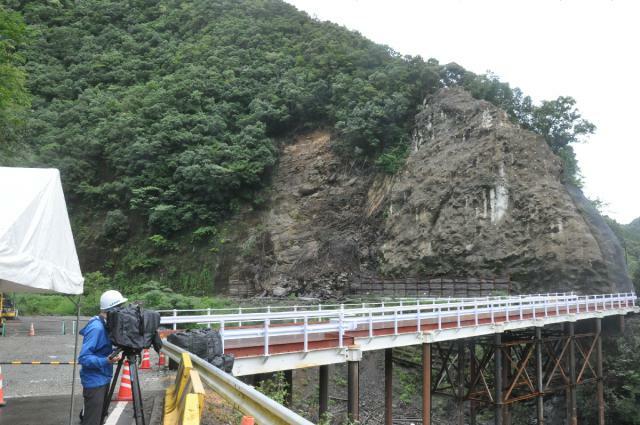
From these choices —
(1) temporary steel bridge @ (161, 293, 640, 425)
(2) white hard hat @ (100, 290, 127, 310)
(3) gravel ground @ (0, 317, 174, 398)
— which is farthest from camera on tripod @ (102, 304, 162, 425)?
(1) temporary steel bridge @ (161, 293, 640, 425)

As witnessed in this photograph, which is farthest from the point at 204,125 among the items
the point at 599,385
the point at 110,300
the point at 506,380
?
the point at 110,300

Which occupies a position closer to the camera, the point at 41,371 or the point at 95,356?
the point at 95,356

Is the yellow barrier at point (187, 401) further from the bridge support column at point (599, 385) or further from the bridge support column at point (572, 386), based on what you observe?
the bridge support column at point (599, 385)

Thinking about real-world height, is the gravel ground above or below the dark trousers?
below

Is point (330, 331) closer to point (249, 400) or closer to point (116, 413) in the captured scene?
point (116, 413)

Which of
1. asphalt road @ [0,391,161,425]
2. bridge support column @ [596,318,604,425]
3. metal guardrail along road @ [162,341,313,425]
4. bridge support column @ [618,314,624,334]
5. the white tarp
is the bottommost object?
bridge support column @ [596,318,604,425]

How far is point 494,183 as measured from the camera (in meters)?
31.2

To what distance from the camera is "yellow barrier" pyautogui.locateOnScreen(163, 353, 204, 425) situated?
140 inches

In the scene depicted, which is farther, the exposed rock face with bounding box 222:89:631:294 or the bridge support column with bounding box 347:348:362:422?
the exposed rock face with bounding box 222:89:631:294

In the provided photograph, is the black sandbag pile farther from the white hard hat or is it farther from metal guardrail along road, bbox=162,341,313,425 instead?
the white hard hat

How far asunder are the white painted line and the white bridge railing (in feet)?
7.49

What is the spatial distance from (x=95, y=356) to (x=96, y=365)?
3.3 inches

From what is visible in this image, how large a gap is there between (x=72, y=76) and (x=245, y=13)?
72.3 feet

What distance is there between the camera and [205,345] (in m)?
7.94
